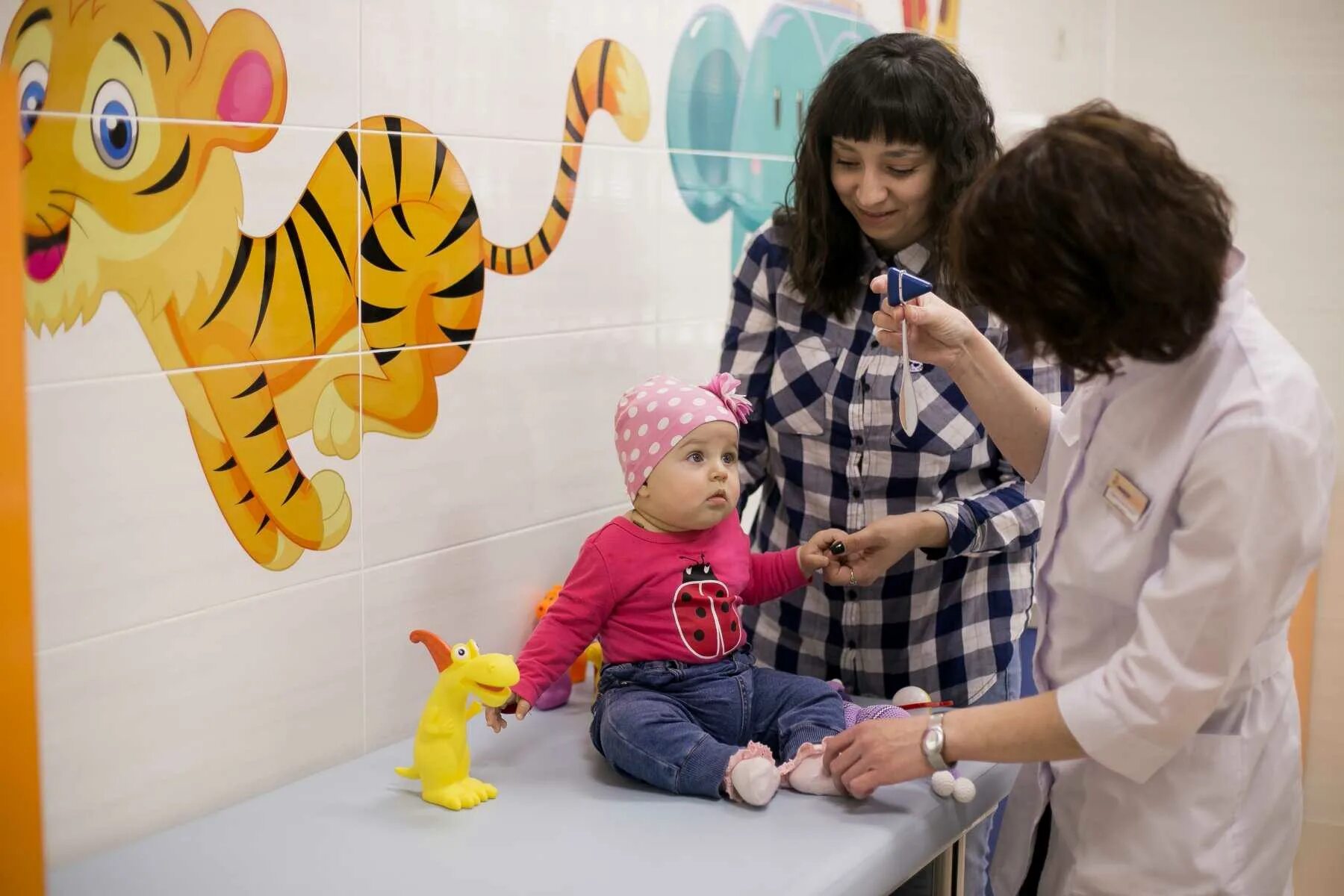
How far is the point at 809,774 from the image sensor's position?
6.12 feet

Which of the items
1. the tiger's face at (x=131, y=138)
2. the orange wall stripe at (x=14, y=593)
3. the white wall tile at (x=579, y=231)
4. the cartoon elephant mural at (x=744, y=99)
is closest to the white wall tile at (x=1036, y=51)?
the cartoon elephant mural at (x=744, y=99)

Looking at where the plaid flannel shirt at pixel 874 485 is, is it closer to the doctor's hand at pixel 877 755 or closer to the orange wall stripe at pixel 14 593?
the doctor's hand at pixel 877 755

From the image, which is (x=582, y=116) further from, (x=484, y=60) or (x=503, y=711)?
(x=503, y=711)

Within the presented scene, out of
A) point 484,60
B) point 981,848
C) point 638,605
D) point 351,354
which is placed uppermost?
point 484,60

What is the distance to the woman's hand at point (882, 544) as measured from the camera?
2.06 meters

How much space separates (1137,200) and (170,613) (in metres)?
1.33

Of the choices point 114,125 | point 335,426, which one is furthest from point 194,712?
point 114,125

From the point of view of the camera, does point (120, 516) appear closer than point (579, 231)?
Yes

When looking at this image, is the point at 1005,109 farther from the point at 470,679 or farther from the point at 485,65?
the point at 470,679

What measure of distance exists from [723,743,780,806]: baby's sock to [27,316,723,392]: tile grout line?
82 centimetres

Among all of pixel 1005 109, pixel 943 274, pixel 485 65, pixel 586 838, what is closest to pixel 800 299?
pixel 943 274

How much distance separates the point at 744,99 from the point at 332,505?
134 cm

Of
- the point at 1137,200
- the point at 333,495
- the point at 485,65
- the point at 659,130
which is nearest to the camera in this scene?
the point at 1137,200

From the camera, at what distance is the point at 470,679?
182cm
